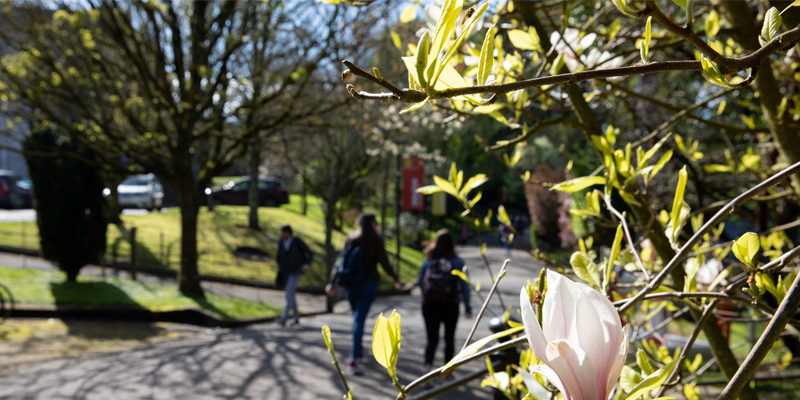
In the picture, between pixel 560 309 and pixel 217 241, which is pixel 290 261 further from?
pixel 560 309

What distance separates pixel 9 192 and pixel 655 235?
26778 millimetres

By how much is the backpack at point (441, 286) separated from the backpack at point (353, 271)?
869mm

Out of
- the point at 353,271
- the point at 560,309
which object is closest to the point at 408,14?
the point at 560,309

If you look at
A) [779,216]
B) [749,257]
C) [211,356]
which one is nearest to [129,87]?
[211,356]

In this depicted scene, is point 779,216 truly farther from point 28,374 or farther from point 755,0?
point 28,374

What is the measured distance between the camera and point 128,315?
8.92 meters

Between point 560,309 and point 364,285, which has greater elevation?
point 560,309

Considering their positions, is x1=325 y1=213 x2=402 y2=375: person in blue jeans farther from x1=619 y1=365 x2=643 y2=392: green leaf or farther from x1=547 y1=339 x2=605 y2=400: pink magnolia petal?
x1=547 y1=339 x2=605 y2=400: pink magnolia petal

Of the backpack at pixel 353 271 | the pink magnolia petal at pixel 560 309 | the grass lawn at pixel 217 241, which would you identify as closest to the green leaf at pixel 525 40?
the pink magnolia petal at pixel 560 309

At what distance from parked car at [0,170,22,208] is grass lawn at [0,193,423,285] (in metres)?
7.12

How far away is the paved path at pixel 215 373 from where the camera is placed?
540 centimetres

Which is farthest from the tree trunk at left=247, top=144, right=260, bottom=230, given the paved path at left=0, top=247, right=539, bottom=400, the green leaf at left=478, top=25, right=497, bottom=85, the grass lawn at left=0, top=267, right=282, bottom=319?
the green leaf at left=478, top=25, right=497, bottom=85

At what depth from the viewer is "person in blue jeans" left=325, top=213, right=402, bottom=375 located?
6.29m

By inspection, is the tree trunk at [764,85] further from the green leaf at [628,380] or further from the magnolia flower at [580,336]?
the magnolia flower at [580,336]
